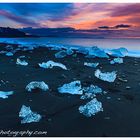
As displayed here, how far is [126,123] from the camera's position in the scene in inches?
78.2

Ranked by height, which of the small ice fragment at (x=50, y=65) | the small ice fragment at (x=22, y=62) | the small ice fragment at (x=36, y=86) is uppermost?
the small ice fragment at (x=22, y=62)

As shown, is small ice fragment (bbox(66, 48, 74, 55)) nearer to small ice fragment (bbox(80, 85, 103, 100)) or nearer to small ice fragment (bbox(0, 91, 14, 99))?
→ small ice fragment (bbox(80, 85, 103, 100))

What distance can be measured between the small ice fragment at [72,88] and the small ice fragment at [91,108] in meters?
0.17

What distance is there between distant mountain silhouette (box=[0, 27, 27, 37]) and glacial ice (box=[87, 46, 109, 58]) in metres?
0.53

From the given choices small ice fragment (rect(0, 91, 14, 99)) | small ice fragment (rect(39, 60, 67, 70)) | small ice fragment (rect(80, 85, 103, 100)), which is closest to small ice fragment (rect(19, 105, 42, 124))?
small ice fragment (rect(0, 91, 14, 99))

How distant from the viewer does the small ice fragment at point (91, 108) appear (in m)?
2.04

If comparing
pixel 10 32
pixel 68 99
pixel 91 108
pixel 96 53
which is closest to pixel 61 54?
pixel 96 53

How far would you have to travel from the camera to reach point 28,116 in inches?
78.9

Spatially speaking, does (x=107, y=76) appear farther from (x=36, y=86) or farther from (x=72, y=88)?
(x=36, y=86)

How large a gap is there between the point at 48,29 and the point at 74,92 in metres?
0.57

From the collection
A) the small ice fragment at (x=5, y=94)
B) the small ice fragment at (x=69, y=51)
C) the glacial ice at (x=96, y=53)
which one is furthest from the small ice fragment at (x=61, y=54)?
the small ice fragment at (x=5, y=94)

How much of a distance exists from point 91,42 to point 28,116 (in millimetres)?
853

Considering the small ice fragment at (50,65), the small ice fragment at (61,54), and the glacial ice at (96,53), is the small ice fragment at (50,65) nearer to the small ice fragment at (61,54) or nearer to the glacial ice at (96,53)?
the small ice fragment at (61,54)

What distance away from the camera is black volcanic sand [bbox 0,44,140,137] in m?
1.96
